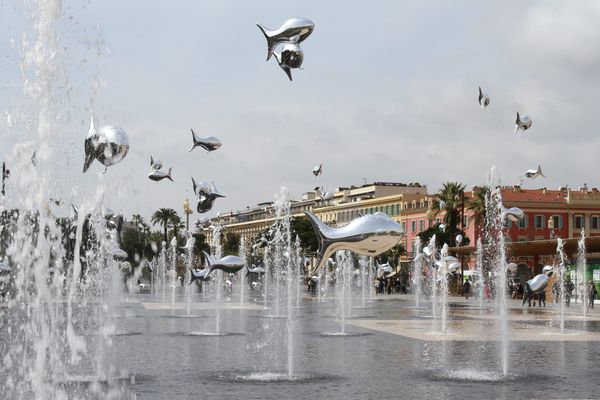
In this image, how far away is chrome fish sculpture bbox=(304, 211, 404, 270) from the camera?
9836 mm

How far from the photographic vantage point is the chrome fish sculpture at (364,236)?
32.3 feet

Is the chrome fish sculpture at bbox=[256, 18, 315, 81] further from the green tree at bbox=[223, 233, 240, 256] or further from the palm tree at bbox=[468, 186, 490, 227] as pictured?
the green tree at bbox=[223, 233, 240, 256]

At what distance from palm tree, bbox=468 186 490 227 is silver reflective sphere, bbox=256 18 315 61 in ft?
202

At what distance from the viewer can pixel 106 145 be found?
10.1 meters

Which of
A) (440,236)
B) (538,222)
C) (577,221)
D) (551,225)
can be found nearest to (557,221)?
(538,222)

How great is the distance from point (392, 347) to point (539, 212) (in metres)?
72.2

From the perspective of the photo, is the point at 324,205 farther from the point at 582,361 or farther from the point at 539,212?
the point at 582,361

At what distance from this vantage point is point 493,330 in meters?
23.4

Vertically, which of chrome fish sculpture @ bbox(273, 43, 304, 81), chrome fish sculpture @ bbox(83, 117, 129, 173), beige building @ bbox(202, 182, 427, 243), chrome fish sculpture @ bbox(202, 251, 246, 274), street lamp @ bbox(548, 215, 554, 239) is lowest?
chrome fish sculpture @ bbox(202, 251, 246, 274)

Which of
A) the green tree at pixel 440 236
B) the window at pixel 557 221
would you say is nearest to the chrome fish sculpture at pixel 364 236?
the green tree at pixel 440 236

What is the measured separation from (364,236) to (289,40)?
3520 millimetres

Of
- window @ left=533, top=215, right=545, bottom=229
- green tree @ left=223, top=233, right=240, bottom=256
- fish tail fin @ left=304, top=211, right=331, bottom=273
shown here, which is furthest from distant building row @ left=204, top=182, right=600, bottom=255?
fish tail fin @ left=304, top=211, right=331, bottom=273

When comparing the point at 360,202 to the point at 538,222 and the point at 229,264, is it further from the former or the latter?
the point at 229,264

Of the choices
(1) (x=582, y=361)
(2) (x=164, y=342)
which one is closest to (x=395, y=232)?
(1) (x=582, y=361)
